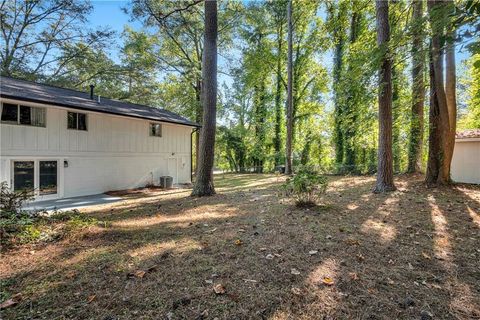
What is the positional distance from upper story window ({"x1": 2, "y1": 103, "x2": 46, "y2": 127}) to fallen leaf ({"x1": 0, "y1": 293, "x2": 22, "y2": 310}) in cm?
910

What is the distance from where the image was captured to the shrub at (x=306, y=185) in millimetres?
5773

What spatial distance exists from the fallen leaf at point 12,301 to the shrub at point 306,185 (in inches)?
191

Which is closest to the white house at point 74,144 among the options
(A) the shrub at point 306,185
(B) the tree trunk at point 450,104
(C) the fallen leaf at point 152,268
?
(C) the fallen leaf at point 152,268

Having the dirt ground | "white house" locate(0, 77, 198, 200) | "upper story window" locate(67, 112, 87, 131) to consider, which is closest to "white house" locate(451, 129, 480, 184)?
the dirt ground

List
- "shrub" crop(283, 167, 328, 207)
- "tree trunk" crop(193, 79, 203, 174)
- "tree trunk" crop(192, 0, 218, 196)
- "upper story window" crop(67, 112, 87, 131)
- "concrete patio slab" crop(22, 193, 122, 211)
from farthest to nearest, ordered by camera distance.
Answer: "tree trunk" crop(193, 79, 203, 174), "upper story window" crop(67, 112, 87, 131), "tree trunk" crop(192, 0, 218, 196), "concrete patio slab" crop(22, 193, 122, 211), "shrub" crop(283, 167, 328, 207)

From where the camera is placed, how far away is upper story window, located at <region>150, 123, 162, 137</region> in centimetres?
A: 1435

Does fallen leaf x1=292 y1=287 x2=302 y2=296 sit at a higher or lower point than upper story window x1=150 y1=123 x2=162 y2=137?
lower

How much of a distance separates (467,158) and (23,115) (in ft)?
62.2

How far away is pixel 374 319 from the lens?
2.17 metres

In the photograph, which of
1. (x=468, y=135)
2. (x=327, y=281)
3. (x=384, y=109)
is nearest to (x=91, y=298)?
(x=327, y=281)

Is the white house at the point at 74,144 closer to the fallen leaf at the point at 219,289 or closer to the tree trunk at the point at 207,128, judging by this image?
the tree trunk at the point at 207,128

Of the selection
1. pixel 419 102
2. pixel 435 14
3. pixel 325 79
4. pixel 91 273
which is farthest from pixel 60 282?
pixel 325 79

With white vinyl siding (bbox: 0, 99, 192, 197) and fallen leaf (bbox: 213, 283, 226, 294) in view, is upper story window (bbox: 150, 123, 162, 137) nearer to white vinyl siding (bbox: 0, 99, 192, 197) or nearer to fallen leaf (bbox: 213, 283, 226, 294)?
white vinyl siding (bbox: 0, 99, 192, 197)

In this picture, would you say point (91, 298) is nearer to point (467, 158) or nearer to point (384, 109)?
point (384, 109)
